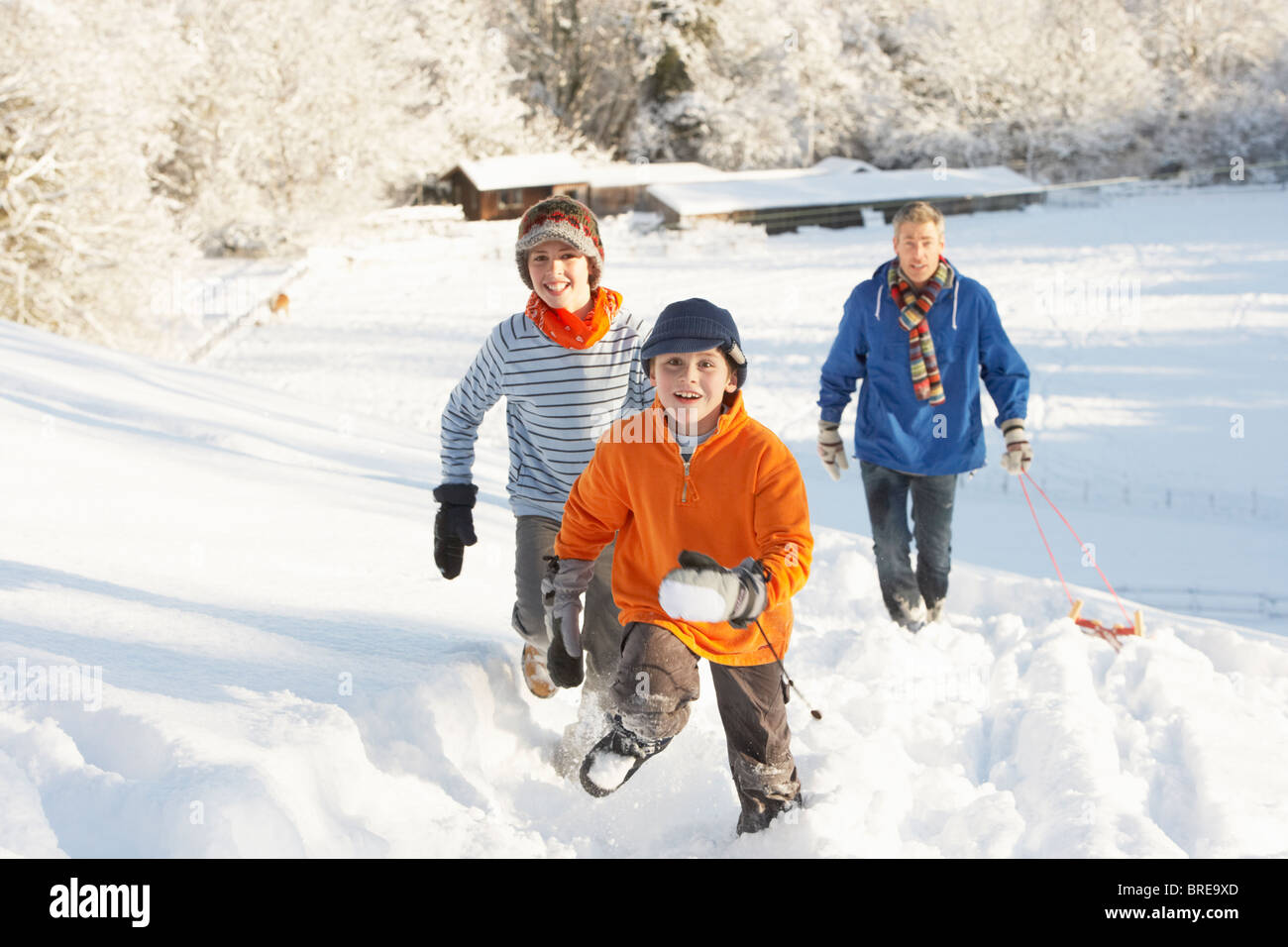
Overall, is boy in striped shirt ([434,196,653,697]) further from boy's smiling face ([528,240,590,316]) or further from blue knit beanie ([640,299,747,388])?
blue knit beanie ([640,299,747,388])

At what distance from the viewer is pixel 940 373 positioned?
13.9 feet

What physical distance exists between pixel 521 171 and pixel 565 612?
3677 centimetres

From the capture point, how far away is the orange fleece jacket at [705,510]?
2.48 meters

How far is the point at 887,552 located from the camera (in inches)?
178

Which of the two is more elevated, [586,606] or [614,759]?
[586,606]

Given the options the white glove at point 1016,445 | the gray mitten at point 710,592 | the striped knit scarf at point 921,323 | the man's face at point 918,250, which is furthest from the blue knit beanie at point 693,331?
the white glove at point 1016,445

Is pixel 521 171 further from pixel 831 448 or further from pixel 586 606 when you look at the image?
pixel 586 606

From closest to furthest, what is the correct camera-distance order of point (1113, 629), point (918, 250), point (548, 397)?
1. point (548, 397)
2. point (918, 250)
3. point (1113, 629)

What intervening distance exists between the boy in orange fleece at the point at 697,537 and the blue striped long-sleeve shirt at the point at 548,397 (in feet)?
1.47

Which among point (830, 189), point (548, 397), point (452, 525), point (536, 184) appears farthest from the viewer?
point (536, 184)

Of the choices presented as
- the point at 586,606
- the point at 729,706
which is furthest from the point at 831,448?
the point at 729,706

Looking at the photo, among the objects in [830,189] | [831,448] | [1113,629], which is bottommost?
[1113,629]

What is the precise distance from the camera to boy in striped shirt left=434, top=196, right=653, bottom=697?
309cm

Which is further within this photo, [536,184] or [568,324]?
[536,184]
